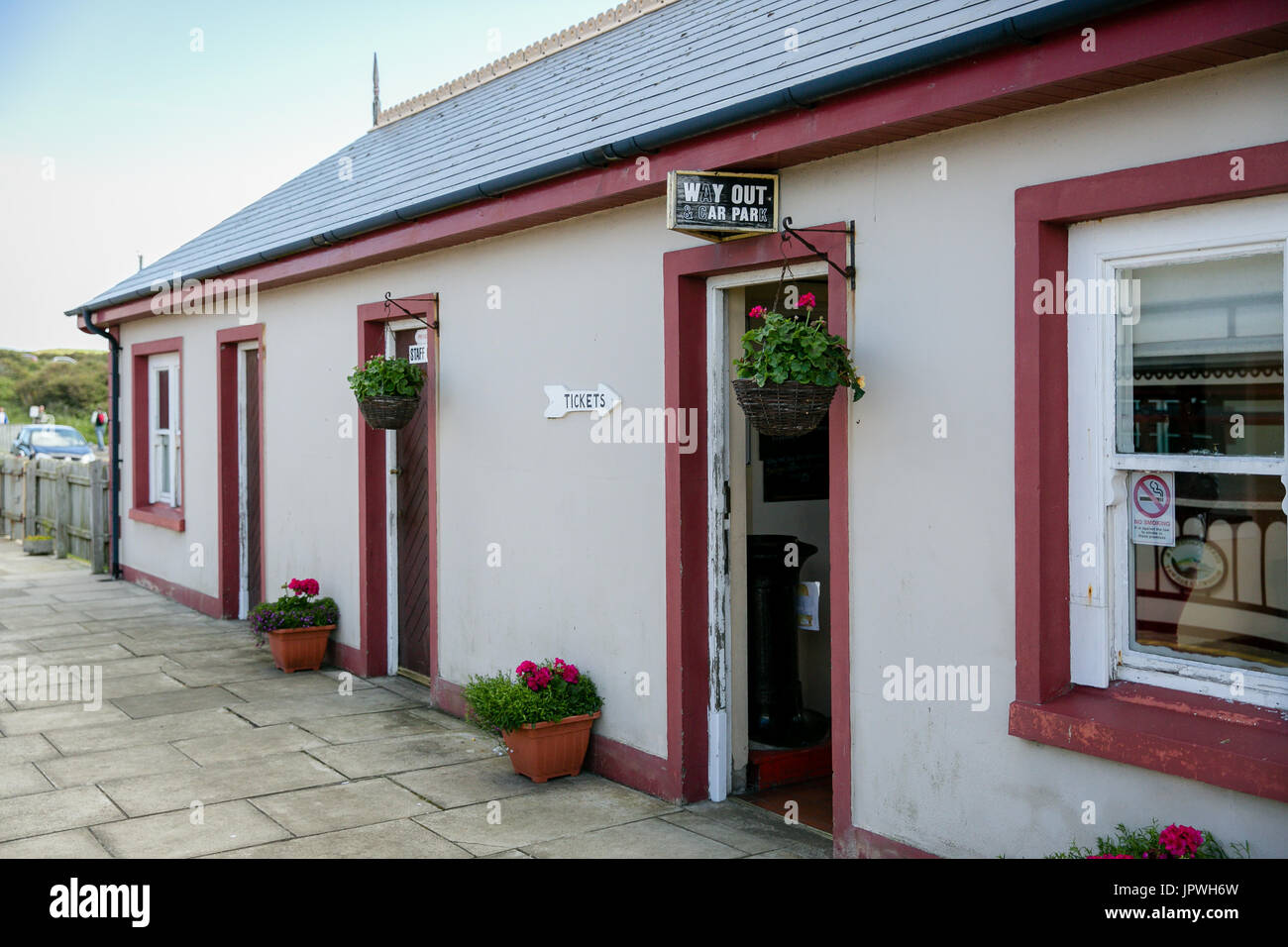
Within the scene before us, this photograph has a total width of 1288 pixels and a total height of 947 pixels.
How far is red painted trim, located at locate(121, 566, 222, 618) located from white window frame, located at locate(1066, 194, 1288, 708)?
9.48 meters

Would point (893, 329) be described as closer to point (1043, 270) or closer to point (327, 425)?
point (1043, 270)

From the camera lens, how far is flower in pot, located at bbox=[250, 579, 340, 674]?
9.04 meters

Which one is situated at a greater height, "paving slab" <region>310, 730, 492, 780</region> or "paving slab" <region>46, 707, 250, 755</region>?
"paving slab" <region>46, 707, 250, 755</region>

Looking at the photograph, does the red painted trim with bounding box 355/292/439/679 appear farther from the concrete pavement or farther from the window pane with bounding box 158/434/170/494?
the window pane with bounding box 158/434/170/494

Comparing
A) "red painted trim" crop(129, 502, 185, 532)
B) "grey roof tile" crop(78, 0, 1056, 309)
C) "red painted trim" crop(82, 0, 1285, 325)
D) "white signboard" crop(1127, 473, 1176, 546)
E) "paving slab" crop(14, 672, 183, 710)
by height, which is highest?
"grey roof tile" crop(78, 0, 1056, 309)

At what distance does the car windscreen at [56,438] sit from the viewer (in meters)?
34.9

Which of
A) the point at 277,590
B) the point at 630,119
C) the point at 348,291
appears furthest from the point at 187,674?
the point at 630,119

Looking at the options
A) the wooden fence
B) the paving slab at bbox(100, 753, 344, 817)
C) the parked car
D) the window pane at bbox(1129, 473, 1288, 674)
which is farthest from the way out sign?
the parked car

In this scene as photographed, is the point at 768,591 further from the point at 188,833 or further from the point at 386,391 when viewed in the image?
the point at 188,833

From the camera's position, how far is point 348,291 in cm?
924
